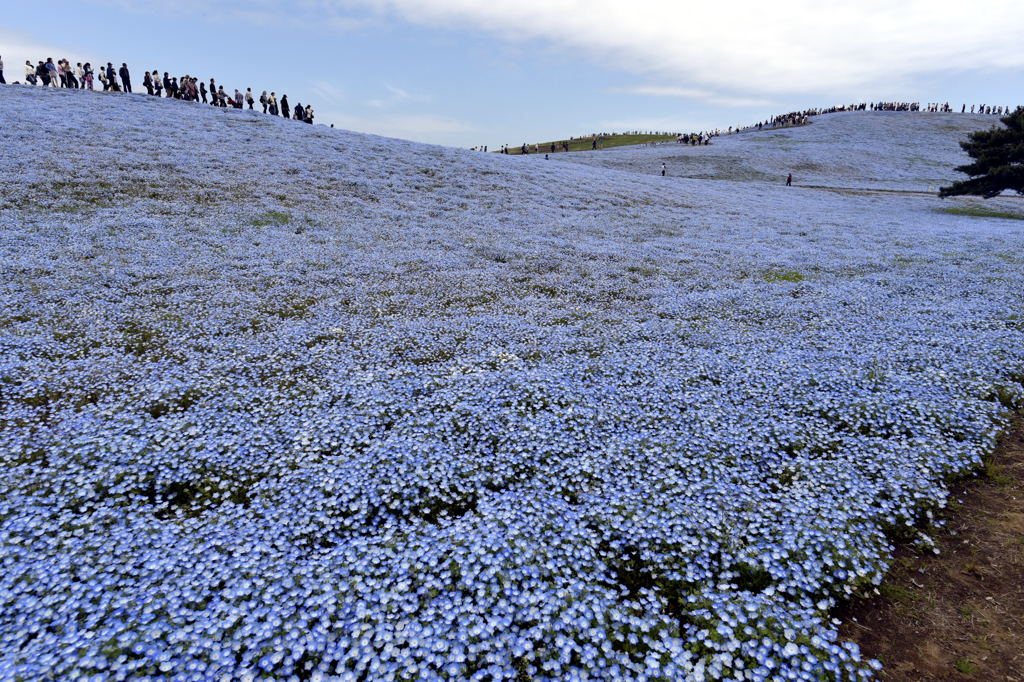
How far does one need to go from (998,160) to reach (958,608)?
54.2 meters

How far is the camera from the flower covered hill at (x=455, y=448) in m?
5.92

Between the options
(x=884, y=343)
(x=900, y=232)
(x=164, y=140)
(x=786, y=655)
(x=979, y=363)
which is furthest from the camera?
(x=164, y=140)

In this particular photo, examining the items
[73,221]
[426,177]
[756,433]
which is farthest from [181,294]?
[426,177]

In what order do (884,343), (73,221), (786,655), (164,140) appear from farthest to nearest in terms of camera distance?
(164,140), (73,221), (884,343), (786,655)

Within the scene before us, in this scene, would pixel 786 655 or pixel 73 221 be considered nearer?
pixel 786 655

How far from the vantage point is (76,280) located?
16.7m

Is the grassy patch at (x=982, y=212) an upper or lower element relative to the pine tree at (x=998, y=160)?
lower

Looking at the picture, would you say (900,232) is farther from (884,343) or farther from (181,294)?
(181,294)

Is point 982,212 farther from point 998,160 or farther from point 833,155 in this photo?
point 833,155

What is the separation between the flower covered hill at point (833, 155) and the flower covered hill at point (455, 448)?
46.8 metres

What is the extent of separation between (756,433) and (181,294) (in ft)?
55.3

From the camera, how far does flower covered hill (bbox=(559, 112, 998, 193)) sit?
64.2m

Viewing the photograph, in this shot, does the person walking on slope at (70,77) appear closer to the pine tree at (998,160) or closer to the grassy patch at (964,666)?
the grassy patch at (964,666)

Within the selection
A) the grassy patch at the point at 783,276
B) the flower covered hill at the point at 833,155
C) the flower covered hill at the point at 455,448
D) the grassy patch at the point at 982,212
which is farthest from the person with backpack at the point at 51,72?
the grassy patch at the point at 982,212
